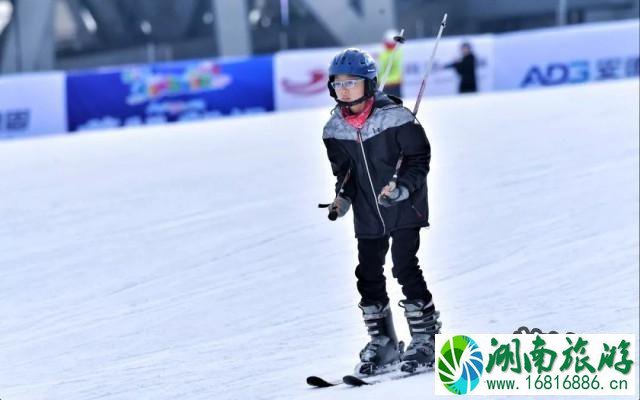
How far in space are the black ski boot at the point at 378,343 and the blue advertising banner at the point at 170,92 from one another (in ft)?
55.3

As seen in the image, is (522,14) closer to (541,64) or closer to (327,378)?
(541,64)

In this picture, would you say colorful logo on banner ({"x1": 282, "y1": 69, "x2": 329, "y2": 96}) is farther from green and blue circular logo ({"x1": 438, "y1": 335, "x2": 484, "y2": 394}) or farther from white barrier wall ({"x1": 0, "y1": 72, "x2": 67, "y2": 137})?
green and blue circular logo ({"x1": 438, "y1": 335, "x2": 484, "y2": 394})

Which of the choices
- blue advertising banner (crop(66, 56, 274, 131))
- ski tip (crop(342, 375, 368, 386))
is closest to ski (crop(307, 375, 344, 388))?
ski tip (crop(342, 375, 368, 386))

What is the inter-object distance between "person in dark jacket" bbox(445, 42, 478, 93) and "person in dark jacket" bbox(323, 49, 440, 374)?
1630cm

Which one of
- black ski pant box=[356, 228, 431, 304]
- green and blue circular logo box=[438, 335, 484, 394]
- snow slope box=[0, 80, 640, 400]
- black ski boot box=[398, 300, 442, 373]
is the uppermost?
black ski pant box=[356, 228, 431, 304]

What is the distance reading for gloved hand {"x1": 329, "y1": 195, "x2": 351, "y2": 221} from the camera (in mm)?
5086

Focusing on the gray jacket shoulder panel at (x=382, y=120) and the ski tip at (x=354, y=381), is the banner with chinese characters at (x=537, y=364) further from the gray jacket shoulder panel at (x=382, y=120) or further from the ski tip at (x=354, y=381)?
the gray jacket shoulder panel at (x=382, y=120)

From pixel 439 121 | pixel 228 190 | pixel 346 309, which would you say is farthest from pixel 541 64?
pixel 346 309

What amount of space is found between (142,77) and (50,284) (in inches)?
570

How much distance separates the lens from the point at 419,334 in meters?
5.68

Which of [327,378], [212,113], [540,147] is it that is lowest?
[212,113]

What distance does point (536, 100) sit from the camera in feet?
60.6

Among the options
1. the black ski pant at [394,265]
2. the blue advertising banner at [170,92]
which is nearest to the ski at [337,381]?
the black ski pant at [394,265]

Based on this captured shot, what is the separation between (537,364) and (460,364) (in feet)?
0.97
